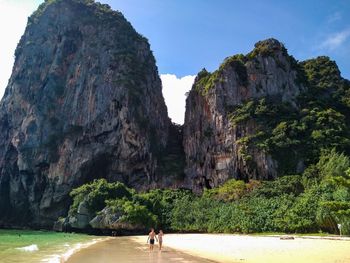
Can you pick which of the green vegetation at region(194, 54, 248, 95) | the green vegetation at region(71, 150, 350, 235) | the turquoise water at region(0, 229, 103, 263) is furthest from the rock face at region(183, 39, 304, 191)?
the turquoise water at region(0, 229, 103, 263)

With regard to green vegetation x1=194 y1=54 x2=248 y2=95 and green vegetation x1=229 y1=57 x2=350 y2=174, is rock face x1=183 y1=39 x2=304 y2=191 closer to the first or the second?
green vegetation x1=194 y1=54 x2=248 y2=95

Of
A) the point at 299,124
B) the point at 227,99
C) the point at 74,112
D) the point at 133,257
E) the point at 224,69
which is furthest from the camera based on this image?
the point at 74,112

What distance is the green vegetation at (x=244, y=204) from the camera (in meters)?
46.0

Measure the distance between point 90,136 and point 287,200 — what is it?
5688cm

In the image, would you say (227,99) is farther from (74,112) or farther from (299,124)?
(74,112)

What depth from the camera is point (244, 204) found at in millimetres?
61406

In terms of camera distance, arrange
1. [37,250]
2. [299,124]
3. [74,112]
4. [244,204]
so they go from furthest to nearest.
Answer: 1. [74,112]
2. [299,124]
3. [244,204]
4. [37,250]

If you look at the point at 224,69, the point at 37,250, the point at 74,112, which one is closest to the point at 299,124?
the point at 224,69

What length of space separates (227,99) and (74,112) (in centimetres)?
3862

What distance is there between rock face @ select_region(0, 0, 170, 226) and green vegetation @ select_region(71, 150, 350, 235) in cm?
1627

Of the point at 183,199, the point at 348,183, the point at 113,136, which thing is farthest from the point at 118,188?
the point at 348,183

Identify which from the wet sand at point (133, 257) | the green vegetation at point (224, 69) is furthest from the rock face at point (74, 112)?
the wet sand at point (133, 257)

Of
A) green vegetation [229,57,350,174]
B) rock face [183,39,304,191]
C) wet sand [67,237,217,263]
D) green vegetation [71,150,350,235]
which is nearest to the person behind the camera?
wet sand [67,237,217,263]

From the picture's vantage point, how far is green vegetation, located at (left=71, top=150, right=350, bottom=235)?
4600 cm
